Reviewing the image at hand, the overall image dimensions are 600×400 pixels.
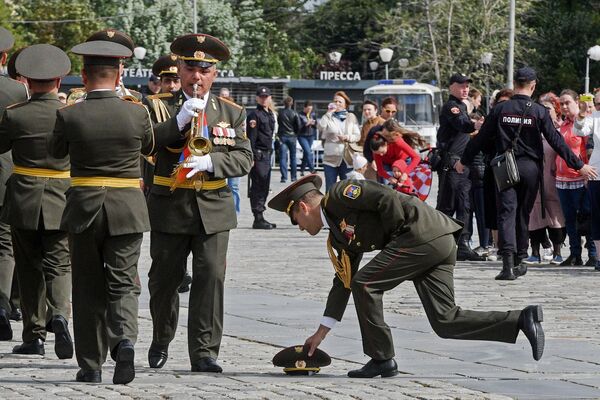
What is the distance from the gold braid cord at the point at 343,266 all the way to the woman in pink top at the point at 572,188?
25.4ft

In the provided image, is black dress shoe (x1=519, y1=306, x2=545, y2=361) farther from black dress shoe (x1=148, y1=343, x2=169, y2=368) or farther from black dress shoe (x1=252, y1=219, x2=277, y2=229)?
black dress shoe (x1=252, y1=219, x2=277, y2=229)

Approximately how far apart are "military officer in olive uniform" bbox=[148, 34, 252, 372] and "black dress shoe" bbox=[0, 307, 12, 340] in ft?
5.52

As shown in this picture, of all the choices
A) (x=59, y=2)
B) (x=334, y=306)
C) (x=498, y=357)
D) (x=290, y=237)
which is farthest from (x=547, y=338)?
(x=59, y=2)

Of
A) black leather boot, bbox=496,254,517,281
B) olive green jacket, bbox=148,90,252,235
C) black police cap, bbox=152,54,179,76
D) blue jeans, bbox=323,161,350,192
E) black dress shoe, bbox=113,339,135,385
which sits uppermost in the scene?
black police cap, bbox=152,54,179,76

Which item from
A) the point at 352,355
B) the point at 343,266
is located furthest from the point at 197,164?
the point at 352,355

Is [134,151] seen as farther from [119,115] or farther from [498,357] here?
[498,357]

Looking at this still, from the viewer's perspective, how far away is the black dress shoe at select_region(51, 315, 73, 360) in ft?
30.0

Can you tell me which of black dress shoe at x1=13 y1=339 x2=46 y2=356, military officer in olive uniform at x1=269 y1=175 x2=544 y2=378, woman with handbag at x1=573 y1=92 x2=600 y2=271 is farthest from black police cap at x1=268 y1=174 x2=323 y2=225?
woman with handbag at x1=573 y1=92 x2=600 y2=271

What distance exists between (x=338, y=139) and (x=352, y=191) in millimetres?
13934

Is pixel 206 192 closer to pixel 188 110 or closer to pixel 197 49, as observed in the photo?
pixel 188 110

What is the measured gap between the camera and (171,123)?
8656 mm

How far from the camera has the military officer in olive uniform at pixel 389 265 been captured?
26.5 ft

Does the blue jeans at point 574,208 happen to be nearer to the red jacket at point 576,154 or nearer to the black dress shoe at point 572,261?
the black dress shoe at point 572,261

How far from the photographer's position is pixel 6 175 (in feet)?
35.5
